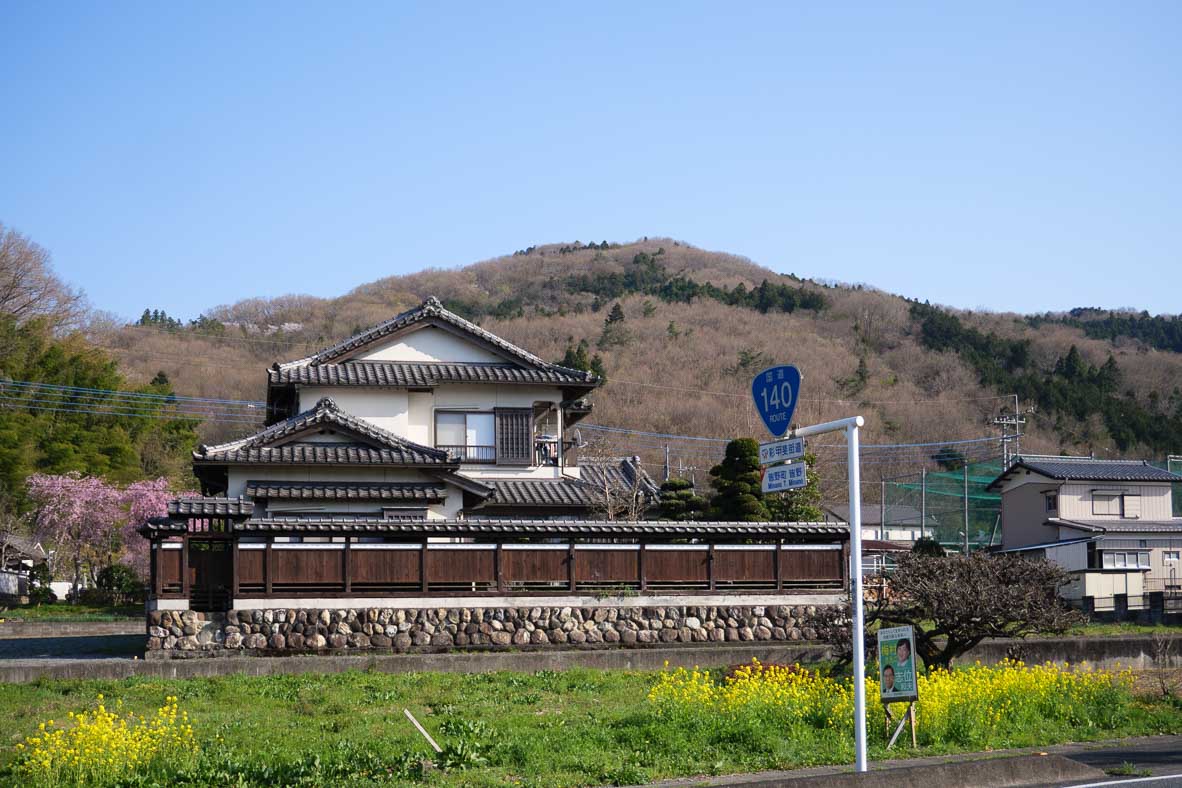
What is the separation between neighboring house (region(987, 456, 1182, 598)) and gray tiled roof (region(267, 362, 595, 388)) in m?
22.5

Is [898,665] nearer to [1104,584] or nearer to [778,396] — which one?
[778,396]

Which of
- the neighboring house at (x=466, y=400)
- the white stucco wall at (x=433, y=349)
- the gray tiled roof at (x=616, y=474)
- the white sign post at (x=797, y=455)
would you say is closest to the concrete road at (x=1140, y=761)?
the white sign post at (x=797, y=455)

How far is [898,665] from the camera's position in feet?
44.7

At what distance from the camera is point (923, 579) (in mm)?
19219

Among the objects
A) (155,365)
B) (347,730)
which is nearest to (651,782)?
(347,730)

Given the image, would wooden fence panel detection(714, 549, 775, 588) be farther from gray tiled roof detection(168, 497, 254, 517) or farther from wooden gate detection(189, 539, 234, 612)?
wooden gate detection(189, 539, 234, 612)

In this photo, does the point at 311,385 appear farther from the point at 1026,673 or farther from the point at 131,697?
the point at 1026,673

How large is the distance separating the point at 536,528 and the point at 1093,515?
33167mm

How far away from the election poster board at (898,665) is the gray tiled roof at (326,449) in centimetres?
1666

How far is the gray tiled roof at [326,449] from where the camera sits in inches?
1104

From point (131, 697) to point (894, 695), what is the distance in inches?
463

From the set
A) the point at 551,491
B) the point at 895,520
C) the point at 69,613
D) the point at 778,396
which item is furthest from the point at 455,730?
the point at 895,520

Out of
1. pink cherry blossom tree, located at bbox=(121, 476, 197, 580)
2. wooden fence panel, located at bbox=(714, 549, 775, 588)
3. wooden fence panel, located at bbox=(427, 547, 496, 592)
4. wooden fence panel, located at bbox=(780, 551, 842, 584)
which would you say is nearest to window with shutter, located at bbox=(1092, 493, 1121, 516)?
wooden fence panel, located at bbox=(780, 551, 842, 584)

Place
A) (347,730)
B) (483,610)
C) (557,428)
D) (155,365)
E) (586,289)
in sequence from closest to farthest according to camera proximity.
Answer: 1. (347,730)
2. (483,610)
3. (557,428)
4. (155,365)
5. (586,289)
